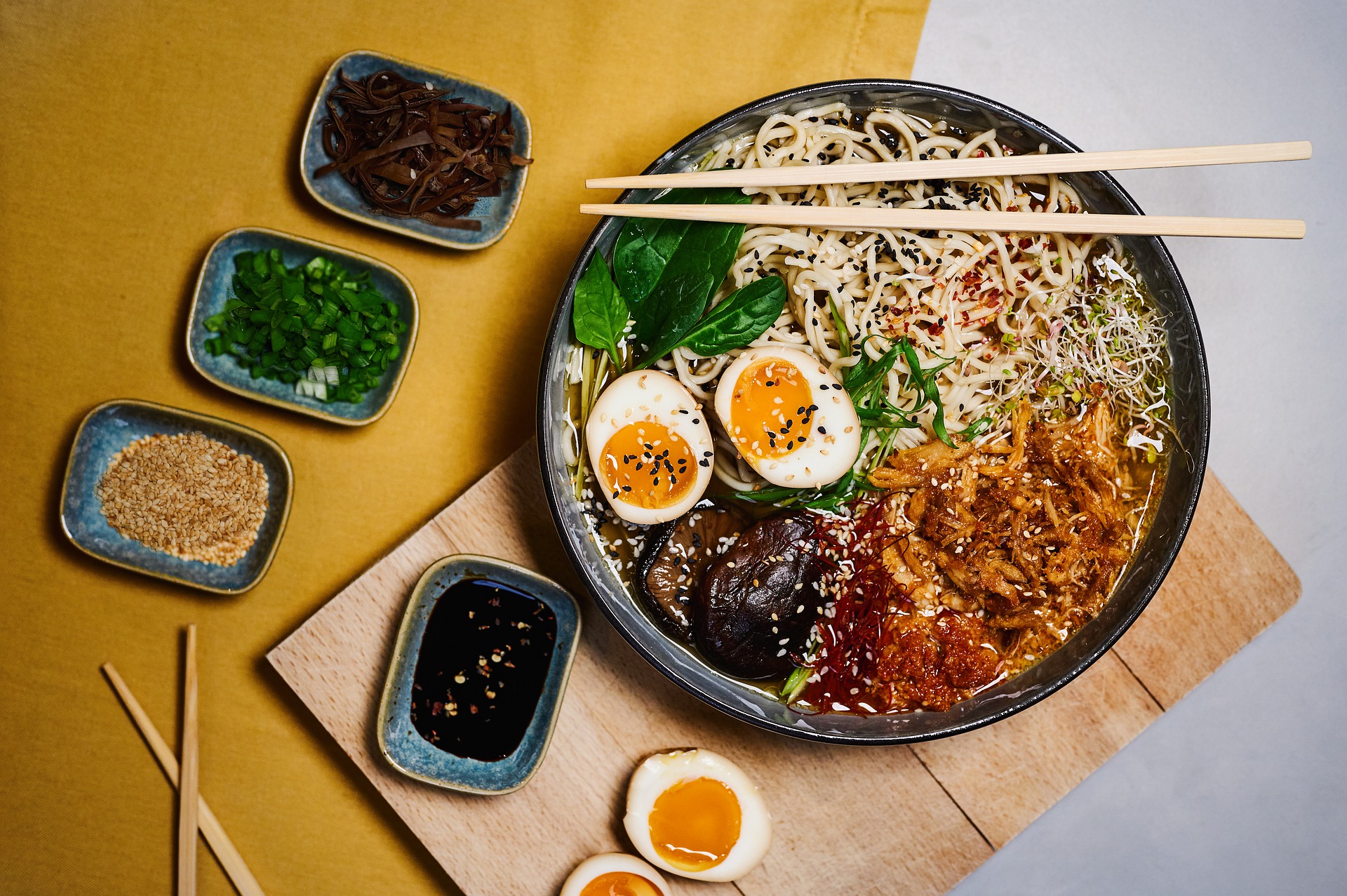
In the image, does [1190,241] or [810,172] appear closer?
[810,172]

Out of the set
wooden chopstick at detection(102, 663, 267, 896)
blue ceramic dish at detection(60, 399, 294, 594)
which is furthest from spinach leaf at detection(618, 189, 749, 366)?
wooden chopstick at detection(102, 663, 267, 896)

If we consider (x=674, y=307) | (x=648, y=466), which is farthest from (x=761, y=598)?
(x=674, y=307)

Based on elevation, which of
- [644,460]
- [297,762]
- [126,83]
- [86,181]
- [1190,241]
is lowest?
[297,762]

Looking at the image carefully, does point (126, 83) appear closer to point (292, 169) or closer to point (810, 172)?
point (292, 169)

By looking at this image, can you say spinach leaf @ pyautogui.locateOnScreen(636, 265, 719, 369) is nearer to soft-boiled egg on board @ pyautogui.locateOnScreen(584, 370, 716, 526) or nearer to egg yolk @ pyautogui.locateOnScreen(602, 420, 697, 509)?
soft-boiled egg on board @ pyautogui.locateOnScreen(584, 370, 716, 526)

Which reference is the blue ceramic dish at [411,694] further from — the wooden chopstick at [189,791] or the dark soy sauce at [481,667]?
the wooden chopstick at [189,791]

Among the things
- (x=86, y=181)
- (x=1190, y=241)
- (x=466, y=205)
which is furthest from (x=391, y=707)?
(x=1190, y=241)

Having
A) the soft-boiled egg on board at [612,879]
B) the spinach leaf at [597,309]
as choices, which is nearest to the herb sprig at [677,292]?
the spinach leaf at [597,309]
